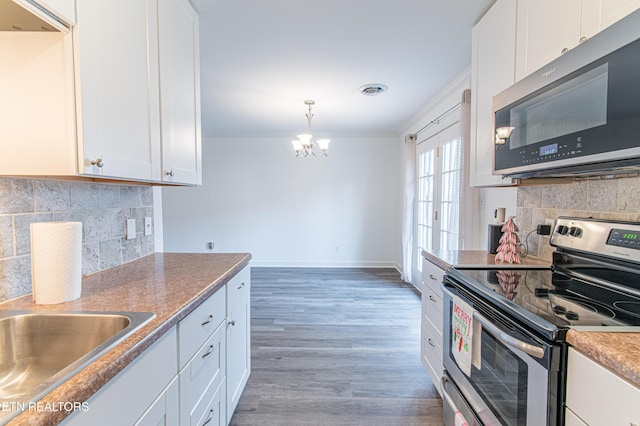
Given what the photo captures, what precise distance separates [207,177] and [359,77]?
11.6 feet

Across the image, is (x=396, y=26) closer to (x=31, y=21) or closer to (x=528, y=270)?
(x=528, y=270)

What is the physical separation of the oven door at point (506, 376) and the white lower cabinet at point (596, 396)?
50 millimetres

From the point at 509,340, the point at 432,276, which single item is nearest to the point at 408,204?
the point at 432,276

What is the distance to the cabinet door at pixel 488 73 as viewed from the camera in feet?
5.35

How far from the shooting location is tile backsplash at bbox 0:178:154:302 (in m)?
1.06

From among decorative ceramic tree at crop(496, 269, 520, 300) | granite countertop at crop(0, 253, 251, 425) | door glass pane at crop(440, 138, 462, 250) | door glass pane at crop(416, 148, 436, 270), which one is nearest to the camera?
granite countertop at crop(0, 253, 251, 425)

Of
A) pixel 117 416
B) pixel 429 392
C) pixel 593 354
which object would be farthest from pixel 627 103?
pixel 429 392

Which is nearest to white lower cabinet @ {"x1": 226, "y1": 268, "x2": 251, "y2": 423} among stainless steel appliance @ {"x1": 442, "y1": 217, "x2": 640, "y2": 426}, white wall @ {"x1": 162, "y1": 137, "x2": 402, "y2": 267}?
stainless steel appliance @ {"x1": 442, "y1": 217, "x2": 640, "y2": 426}

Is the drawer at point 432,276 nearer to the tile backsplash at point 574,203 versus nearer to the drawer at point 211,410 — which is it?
the tile backsplash at point 574,203

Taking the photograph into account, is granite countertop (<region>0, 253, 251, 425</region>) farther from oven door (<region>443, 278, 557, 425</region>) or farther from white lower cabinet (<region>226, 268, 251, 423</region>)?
oven door (<region>443, 278, 557, 425</region>)

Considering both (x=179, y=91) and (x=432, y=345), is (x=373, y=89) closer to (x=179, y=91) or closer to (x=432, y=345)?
(x=179, y=91)

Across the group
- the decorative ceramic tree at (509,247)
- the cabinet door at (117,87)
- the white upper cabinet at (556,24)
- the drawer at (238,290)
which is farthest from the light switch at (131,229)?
the white upper cabinet at (556,24)

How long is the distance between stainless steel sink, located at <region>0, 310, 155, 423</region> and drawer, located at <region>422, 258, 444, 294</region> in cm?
154

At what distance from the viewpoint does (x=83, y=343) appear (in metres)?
0.92
